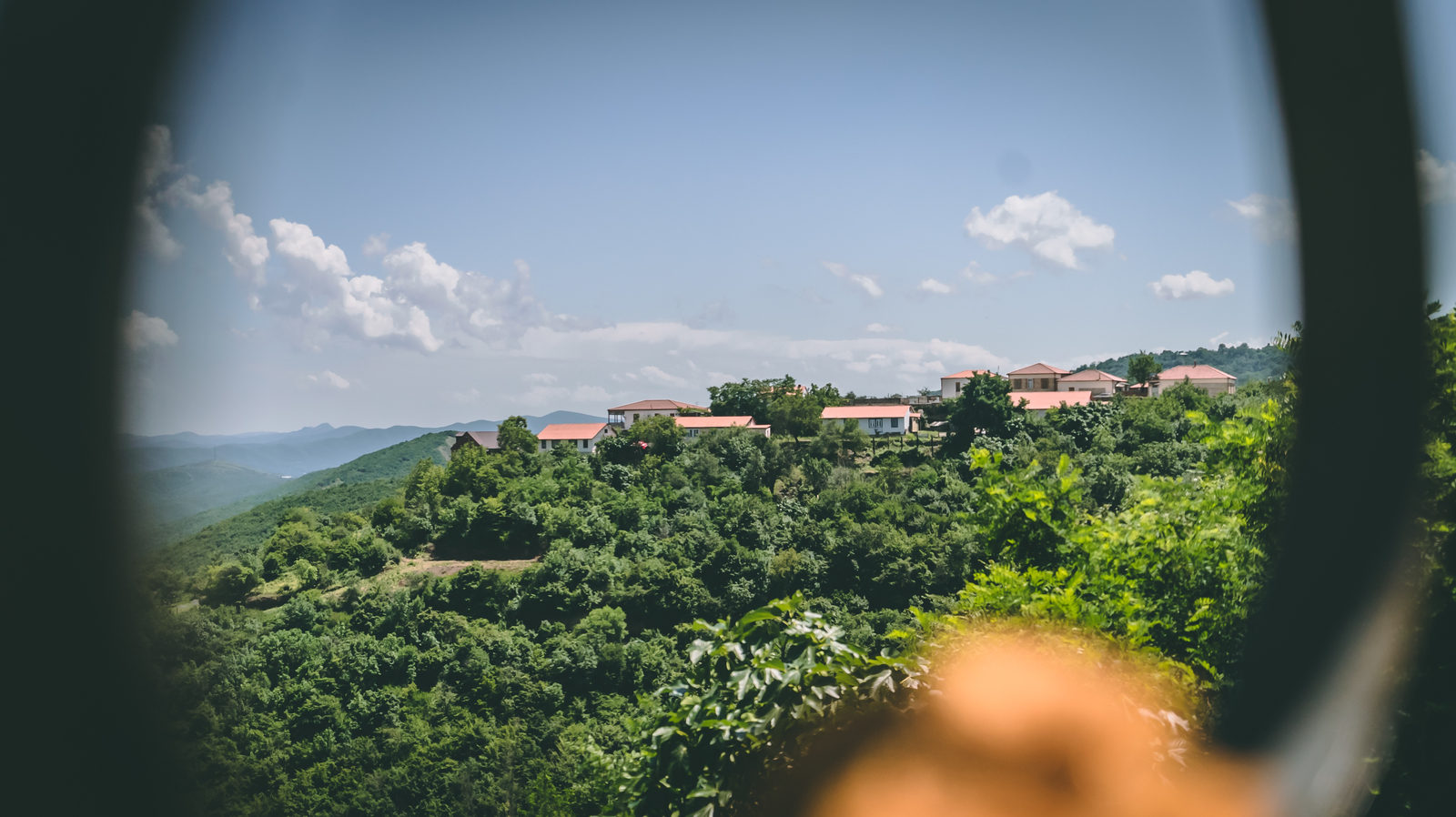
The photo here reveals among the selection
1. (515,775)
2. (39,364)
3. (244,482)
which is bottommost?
(515,775)

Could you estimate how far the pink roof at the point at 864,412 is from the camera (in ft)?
129

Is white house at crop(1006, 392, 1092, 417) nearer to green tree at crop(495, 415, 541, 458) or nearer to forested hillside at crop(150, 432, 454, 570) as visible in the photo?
green tree at crop(495, 415, 541, 458)

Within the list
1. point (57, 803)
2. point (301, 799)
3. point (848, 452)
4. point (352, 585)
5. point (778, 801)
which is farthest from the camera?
point (848, 452)

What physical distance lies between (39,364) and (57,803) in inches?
98.8

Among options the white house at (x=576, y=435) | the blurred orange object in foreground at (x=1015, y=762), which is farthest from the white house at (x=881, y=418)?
the blurred orange object in foreground at (x=1015, y=762)

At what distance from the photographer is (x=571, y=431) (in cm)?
4228

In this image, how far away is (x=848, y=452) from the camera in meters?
33.7

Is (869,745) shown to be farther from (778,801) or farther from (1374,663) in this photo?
(1374,663)

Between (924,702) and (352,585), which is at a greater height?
(924,702)

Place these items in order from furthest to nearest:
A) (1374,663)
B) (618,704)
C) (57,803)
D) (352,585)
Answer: (352,585) < (618,704) < (57,803) < (1374,663)

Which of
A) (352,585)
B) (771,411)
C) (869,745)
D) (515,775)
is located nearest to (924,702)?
(869,745)

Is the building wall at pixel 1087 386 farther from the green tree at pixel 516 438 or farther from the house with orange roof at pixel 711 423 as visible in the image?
the green tree at pixel 516 438

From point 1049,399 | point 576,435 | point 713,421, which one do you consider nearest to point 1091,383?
point 1049,399

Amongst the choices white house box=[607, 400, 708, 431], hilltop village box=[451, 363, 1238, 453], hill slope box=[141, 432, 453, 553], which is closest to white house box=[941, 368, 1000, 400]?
hilltop village box=[451, 363, 1238, 453]
